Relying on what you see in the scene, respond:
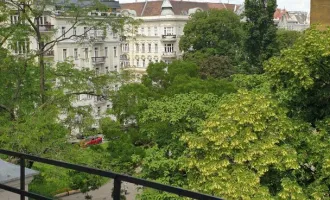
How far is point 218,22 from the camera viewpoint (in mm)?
45938

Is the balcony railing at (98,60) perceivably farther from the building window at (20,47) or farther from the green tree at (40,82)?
the building window at (20,47)

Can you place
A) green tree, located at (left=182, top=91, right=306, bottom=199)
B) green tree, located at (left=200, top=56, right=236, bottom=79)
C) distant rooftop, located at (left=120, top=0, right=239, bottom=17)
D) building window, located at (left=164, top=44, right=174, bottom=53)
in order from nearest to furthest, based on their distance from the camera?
green tree, located at (left=182, top=91, right=306, bottom=199), green tree, located at (left=200, top=56, right=236, bottom=79), building window, located at (left=164, top=44, right=174, bottom=53), distant rooftop, located at (left=120, top=0, right=239, bottom=17)

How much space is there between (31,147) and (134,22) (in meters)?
5.34

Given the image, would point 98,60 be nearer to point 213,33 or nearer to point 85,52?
point 85,52

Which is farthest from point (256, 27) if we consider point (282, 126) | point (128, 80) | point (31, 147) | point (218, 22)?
point (31, 147)

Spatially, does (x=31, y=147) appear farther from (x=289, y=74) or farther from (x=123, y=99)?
(x=289, y=74)

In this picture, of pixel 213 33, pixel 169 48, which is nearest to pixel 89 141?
pixel 213 33

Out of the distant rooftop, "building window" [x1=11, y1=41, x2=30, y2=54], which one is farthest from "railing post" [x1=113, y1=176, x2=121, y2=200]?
the distant rooftop

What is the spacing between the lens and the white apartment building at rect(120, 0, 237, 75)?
177ft

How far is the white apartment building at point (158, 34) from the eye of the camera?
54094 millimetres

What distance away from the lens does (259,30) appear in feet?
107

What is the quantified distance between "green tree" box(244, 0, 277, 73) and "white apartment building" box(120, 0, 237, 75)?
20.9 meters

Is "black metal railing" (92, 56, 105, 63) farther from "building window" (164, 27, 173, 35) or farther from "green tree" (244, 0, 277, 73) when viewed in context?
"building window" (164, 27, 173, 35)

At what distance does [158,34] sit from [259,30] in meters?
24.3
